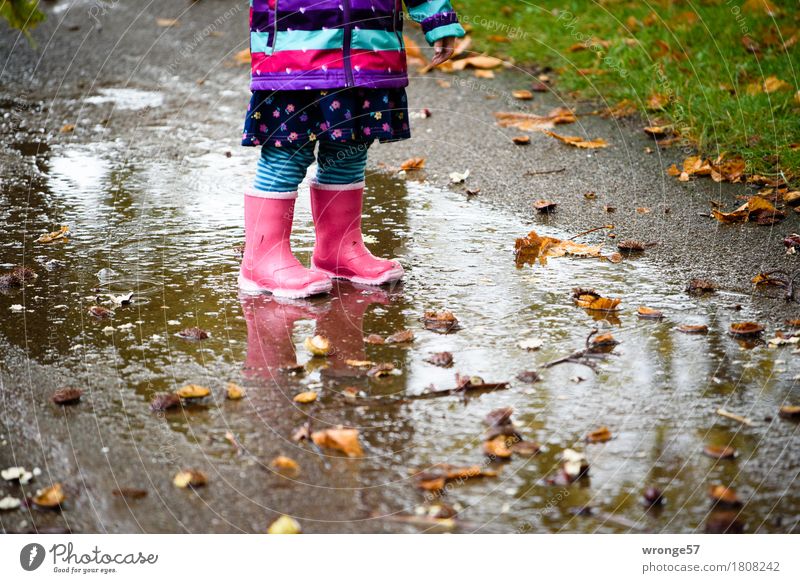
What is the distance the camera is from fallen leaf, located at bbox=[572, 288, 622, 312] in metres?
2.90

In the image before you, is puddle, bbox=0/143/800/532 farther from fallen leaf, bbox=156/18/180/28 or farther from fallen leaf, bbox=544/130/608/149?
fallen leaf, bbox=156/18/180/28

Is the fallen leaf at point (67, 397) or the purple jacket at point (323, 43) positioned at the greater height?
the purple jacket at point (323, 43)

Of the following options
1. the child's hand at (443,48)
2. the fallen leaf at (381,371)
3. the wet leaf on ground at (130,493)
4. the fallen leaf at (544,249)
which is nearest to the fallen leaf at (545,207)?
the fallen leaf at (544,249)

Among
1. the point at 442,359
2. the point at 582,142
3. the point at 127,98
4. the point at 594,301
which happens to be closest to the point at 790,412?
the point at 594,301

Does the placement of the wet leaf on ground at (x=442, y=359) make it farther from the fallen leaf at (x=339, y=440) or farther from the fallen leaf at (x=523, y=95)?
the fallen leaf at (x=523, y=95)

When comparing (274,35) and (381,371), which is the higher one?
(274,35)

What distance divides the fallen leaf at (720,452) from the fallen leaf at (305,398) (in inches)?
37.6

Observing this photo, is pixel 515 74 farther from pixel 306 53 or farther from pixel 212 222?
pixel 306 53

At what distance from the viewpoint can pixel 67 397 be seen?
238 centimetres

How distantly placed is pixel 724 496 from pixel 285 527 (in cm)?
91

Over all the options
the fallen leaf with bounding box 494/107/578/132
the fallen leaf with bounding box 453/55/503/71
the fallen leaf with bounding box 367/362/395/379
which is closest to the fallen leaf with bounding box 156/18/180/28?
the fallen leaf with bounding box 453/55/503/71

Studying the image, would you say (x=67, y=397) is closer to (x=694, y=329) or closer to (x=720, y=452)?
(x=720, y=452)

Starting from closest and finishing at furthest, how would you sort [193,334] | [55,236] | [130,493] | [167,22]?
[130,493], [193,334], [55,236], [167,22]

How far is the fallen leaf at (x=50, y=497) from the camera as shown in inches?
77.5
